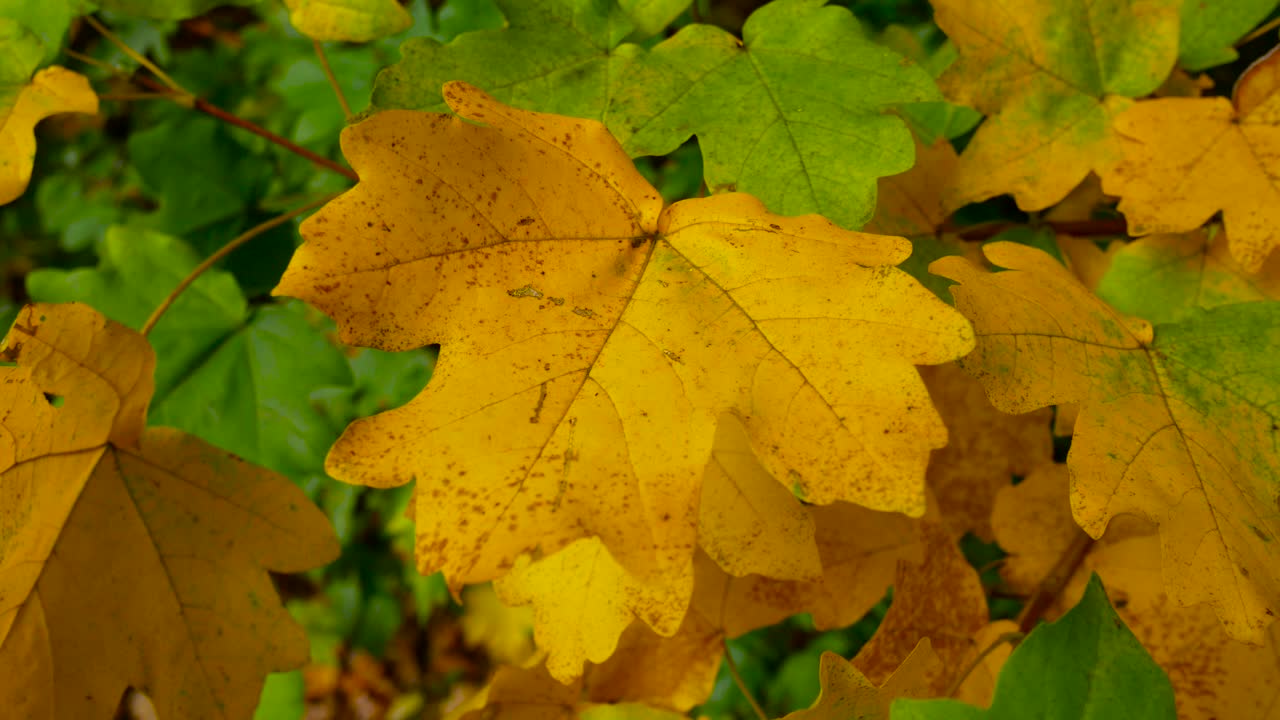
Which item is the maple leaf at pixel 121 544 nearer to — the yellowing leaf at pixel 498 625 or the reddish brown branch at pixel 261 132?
the reddish brown branch at pixel 261 132

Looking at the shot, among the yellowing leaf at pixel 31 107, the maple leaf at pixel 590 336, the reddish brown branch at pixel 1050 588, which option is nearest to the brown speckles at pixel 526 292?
the maple leaf at pixel 590 336

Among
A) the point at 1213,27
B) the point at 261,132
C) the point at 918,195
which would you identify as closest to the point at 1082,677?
the point at 918,195

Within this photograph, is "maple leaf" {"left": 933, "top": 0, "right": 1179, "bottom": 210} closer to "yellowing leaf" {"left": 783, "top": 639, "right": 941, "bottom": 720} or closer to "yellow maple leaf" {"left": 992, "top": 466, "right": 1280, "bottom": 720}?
"yellow maple leaf" {"left": 992, "top": 466, "right": 1280, "bottom": 720}

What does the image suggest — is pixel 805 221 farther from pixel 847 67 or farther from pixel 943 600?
pixel 943 600

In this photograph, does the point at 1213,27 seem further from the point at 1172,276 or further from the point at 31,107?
the point at 31,107

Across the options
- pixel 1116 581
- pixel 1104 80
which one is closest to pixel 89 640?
pixel 1116 581
